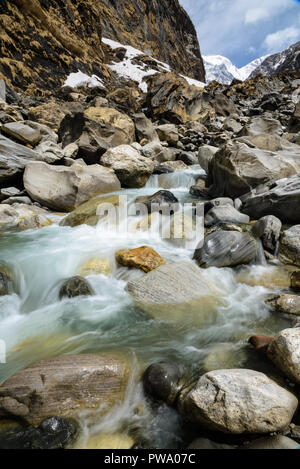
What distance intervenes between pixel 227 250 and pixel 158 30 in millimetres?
89685

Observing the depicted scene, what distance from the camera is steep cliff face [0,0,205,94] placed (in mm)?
24391

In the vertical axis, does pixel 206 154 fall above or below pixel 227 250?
above

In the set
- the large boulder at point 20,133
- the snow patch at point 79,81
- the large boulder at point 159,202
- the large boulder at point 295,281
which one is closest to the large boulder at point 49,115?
the large boulder at point 20,133

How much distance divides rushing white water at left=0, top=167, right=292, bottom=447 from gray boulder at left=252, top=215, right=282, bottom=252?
1.63 feet

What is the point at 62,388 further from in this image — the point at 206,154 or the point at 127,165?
the point at 206,154

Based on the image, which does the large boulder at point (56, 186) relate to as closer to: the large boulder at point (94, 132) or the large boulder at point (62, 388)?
the large boulder at point (94, 132)

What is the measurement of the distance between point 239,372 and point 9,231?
5747 millimetres

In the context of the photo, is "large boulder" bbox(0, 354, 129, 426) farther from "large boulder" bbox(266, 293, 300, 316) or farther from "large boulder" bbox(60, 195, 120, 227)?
"large boulder" bbox(60, 195, 120, 227)

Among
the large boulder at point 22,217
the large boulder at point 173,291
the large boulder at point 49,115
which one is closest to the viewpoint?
the large boulder at point 173,291

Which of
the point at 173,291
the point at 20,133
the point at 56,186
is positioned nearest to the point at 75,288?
the point at 173,291

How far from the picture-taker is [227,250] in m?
4.07

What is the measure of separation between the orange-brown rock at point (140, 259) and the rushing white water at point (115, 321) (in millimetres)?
136

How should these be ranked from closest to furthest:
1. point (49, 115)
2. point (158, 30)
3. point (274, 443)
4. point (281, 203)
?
point (274, 443)
point (281, 203)
point (49, 115)
point (158, 30)

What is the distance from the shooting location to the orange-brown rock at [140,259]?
3.95 metres
